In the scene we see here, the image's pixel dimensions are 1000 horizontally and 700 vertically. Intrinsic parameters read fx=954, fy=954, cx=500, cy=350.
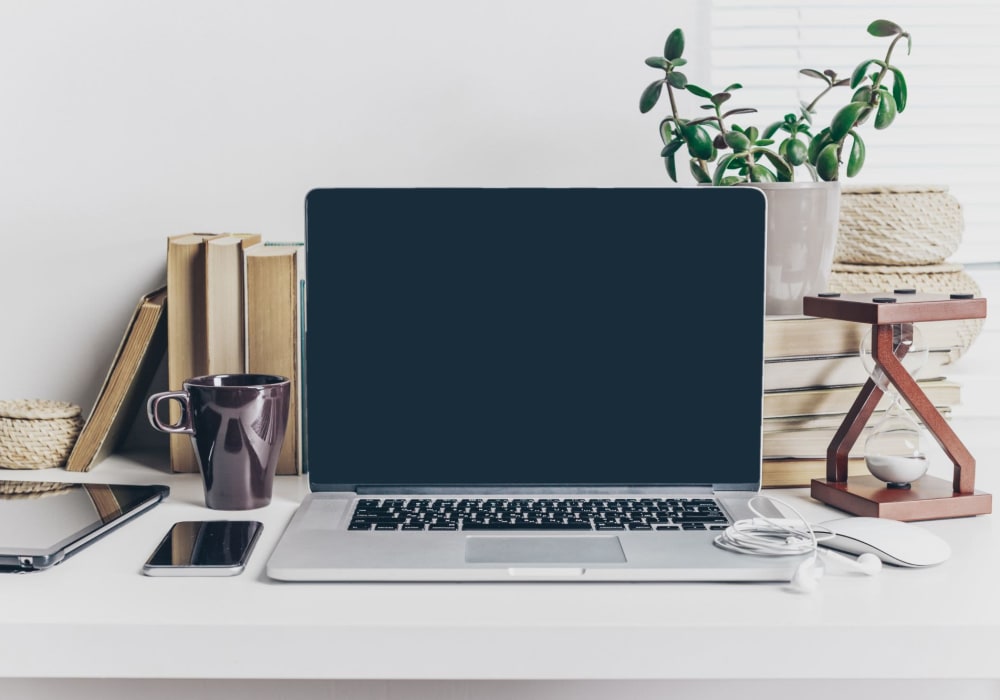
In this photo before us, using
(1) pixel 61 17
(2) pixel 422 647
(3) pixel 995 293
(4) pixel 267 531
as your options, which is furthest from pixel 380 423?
(3) pixel 995 293

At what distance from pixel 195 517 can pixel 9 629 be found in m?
0.26

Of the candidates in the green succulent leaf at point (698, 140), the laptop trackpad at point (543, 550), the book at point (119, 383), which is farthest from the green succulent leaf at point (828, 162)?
the book at point (119, 383)

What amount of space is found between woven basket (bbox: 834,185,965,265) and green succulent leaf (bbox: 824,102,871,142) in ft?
0.63

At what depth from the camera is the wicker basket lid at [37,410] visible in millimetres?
1068

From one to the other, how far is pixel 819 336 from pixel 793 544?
1.00 ft

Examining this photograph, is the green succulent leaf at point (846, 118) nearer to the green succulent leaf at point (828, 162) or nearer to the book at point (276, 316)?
the green succulent leaf at point (828, 162)

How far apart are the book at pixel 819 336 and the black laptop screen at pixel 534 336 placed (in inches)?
2.1

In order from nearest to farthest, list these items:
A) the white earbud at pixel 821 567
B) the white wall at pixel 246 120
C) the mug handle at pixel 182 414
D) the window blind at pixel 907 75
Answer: the white earbud at pixel 821 567 < the mug handle at pixel 182 414 < the white wall at pixel 246 120 < the window blind at pixel 907 75

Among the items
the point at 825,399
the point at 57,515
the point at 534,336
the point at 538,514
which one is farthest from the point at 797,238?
the point at 57,515

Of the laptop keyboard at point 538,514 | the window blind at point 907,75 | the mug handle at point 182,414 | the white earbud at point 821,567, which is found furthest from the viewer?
the window blind at point 907,75

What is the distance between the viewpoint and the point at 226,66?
3.91ft

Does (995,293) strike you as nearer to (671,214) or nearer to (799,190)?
(799,190)

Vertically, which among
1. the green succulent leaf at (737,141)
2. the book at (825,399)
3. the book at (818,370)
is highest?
the green succulent leaf at (737,141)

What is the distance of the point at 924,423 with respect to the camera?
899 mm
